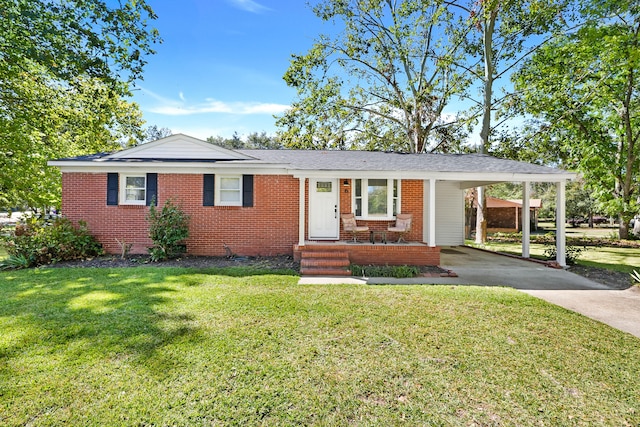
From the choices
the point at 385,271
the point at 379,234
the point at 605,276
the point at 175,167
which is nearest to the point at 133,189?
the point at 175,167

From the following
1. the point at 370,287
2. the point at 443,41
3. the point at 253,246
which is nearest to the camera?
the point at 370,287

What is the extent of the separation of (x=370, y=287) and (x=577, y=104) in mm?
17894

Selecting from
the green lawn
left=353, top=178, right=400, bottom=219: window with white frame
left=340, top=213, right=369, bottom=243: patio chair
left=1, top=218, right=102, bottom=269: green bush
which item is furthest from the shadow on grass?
left=353, top=178, right=400, bottom=219: window with white frame

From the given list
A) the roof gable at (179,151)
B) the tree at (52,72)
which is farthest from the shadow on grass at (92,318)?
the tree at (52,72)

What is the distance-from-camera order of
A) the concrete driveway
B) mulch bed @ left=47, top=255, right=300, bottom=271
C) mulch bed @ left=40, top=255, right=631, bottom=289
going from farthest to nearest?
1. mulch bed @ left=47, top=255, right=300, bottom=271
2. mulch bed @ left=40, top=255, right=631, bottom=289
3. the concrete driveway

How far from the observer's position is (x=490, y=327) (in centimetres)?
428

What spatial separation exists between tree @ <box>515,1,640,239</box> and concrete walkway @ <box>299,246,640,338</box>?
38.2 feet

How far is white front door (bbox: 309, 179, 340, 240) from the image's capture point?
9.96 metres

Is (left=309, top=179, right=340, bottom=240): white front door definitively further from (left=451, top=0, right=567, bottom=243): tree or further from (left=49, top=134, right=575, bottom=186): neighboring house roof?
(left=451, top=0, right=567, bottom=243): tree

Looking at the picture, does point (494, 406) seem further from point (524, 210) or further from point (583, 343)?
point (524, 210)

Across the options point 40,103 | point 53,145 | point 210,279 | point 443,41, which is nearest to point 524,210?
point 210,279

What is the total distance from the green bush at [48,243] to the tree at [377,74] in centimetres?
1254

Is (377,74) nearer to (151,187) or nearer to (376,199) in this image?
(376,199)

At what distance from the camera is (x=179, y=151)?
9992 mm
